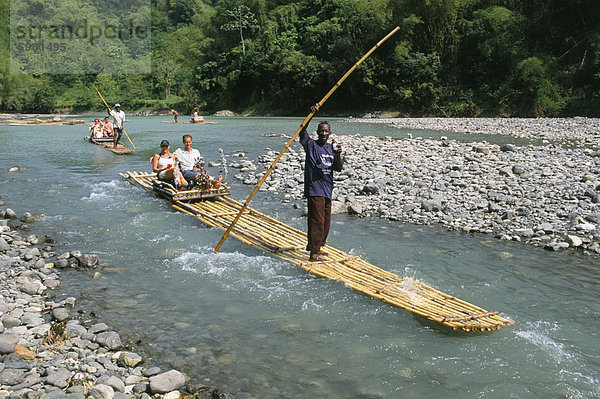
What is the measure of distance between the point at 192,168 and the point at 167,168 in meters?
0.64

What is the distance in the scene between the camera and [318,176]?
674 centimetres

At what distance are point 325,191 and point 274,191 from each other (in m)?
5.77

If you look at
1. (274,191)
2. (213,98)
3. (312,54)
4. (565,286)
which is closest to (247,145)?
(274,191)

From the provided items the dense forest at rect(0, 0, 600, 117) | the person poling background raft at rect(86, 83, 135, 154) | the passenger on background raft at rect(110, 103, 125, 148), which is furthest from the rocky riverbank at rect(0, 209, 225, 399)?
the dense forest at rect(0, 0, 600, 117)

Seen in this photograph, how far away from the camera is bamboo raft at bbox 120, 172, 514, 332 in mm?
5270

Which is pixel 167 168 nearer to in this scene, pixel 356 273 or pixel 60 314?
pixel 60 314

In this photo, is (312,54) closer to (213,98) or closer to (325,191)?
(213,98)

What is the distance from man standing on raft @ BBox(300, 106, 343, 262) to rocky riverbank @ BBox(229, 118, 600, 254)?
130 inches

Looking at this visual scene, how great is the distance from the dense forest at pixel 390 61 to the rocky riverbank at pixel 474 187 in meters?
21.8

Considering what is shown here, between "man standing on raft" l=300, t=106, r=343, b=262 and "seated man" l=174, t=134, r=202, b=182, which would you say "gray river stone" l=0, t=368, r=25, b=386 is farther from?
"seated man" l=174, t=134, r=202, b=182

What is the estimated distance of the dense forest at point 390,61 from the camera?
119 ft

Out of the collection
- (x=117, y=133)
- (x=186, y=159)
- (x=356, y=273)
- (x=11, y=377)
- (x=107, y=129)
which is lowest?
(x=11, y=377)

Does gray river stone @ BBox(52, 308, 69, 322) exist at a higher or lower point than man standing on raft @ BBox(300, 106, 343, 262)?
lower

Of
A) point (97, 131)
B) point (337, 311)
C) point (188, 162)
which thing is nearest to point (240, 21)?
point (97, 131)
